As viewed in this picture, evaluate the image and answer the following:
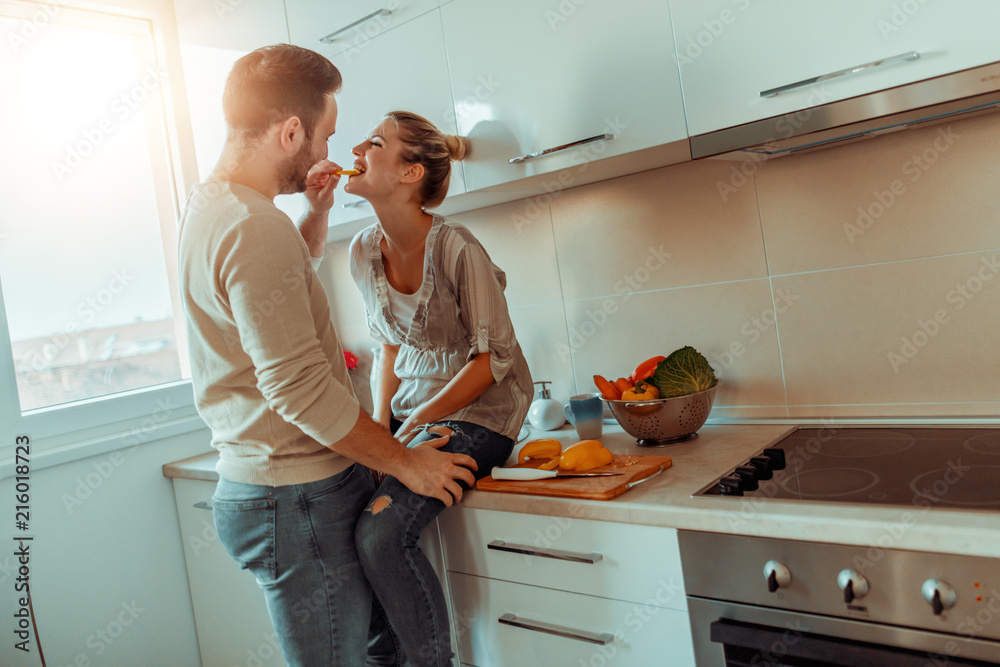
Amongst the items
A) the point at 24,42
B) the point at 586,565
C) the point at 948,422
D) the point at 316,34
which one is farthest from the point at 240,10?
the point at 948,422

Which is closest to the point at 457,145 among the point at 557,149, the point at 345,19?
the point at 557,149

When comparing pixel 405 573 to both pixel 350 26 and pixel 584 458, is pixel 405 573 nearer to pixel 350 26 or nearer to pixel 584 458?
pixel 584 458

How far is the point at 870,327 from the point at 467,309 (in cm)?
82

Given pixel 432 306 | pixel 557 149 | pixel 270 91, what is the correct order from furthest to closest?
pixel 432 306
pixel 557 149
pixel 270 91

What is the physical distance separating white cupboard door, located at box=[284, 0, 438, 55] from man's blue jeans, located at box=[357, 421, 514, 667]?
3.37ft

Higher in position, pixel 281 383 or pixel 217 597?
pixel 281 383

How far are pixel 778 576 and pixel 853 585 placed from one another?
0.31ft

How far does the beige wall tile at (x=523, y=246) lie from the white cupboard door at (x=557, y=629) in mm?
804

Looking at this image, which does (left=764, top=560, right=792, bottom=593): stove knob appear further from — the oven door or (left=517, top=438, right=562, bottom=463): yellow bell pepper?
(left=517, top=438, right=562, bottom=463): yellow bell pepper

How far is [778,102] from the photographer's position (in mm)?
1204

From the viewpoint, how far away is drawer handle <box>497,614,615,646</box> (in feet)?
4.09

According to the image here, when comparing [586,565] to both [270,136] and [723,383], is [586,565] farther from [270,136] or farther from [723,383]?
[270,136]

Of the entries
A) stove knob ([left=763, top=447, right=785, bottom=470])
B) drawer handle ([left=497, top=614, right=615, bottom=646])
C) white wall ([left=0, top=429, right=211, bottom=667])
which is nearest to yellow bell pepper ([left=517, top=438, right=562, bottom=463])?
drawer handle ([left=497, top=614, right=615, bottom=646])

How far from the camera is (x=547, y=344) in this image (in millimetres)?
1973
